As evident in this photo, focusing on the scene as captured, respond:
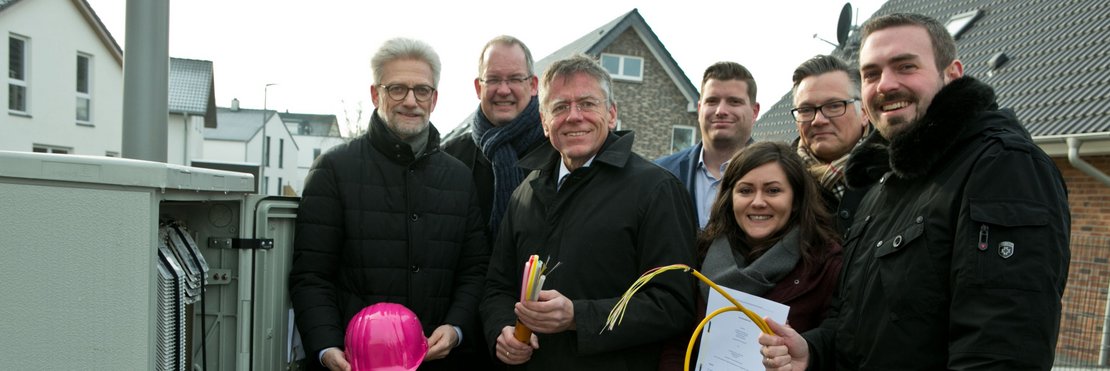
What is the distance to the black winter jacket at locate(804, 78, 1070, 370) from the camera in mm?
1642

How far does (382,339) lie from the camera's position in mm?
2535

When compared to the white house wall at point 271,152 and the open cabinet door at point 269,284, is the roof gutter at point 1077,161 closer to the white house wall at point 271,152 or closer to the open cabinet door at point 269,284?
the open cabinet door at point 269,284

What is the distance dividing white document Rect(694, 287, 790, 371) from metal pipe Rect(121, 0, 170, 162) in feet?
7.68

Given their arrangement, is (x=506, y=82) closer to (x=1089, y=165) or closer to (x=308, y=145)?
(x=1089, y=165)

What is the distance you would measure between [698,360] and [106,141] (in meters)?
23.9

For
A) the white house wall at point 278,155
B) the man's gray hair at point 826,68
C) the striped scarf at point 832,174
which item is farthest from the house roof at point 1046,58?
the white house wall at point 278,155

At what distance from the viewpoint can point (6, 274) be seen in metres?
1.76

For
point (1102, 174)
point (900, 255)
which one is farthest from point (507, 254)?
point (1102, 174)

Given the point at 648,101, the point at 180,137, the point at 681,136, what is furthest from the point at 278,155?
the point at 681,136

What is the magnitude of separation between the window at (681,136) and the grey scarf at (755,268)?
23.0 metres

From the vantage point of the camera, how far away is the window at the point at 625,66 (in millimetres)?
24672

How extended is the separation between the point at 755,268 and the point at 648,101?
75.2 feet

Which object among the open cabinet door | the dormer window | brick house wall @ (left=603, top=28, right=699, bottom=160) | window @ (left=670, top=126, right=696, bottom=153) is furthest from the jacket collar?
window @ (left=670, top=126, right=696, bottom=153)

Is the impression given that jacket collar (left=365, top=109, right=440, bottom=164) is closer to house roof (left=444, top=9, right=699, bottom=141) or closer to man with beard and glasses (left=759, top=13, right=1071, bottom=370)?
man with beard and glasses (left=759, top=13, right=1071, bottom=370)
